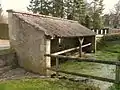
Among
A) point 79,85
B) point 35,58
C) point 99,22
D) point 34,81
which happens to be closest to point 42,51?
point 35,58

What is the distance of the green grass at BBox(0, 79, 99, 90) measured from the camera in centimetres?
710

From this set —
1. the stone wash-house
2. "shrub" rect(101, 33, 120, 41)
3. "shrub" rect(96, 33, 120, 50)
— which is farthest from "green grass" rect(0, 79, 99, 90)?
"shrub" rect(101, 33, 120, 41)

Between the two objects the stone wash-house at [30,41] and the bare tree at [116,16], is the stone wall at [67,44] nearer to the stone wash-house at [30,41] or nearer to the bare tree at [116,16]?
the stone wash-house at [30,41]

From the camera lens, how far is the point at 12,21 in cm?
1040

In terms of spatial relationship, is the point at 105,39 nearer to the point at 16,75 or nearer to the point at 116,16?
the point at 16,75

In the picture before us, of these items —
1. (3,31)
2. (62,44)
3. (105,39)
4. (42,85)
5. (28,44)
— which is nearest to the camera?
(42,85)

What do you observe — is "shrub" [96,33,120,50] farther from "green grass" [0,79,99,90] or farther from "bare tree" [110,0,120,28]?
"bare tree" [110,0,120,28]

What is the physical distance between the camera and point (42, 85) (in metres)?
7.43

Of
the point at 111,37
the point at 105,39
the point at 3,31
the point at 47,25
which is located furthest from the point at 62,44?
the point at 111,37

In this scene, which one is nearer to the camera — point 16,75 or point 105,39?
point 16,75

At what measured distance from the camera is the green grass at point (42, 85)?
710 centimetres

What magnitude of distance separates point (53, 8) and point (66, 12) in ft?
8.48

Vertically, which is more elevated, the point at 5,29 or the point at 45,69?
the point at 5,29

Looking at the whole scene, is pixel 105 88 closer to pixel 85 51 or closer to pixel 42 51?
pixel 42 51
